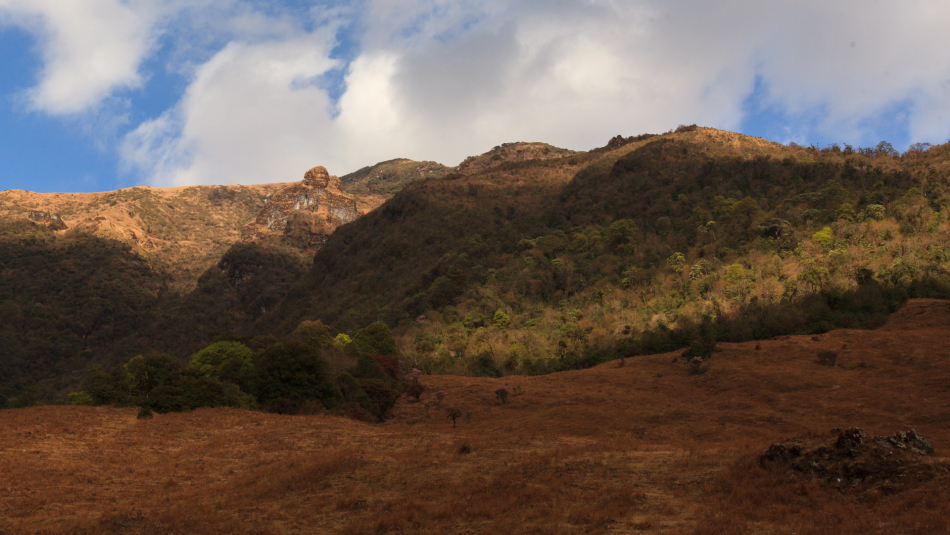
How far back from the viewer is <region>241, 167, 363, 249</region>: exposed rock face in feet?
604

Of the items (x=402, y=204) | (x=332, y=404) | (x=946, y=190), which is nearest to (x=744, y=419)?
(x=332, y=404)

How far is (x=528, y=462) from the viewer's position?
1950cm

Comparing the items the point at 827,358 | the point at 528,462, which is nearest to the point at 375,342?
the point at 827,358

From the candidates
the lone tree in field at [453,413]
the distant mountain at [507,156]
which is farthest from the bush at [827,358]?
the distant mountain at [507,156]

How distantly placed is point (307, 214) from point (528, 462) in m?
178

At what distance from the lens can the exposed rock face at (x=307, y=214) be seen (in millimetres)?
184000

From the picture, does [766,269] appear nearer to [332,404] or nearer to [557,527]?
[332,404]

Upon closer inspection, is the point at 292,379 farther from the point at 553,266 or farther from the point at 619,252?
the point at 619,252

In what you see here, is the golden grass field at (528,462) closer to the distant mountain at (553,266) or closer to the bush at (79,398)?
the distant mountain at (553,266)

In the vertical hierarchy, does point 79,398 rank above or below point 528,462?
above

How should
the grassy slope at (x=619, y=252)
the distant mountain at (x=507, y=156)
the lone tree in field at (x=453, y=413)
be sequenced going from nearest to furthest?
the lone tree in field at (x=453, y=413)
the grassy slope at (x=619, y=252)
the distant mountain at (x=507, y=156)

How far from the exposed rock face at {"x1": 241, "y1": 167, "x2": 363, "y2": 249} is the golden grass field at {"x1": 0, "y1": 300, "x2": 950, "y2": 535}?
15156 centimetres

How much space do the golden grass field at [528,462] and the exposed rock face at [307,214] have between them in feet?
497

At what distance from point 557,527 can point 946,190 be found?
7277 centimetres
